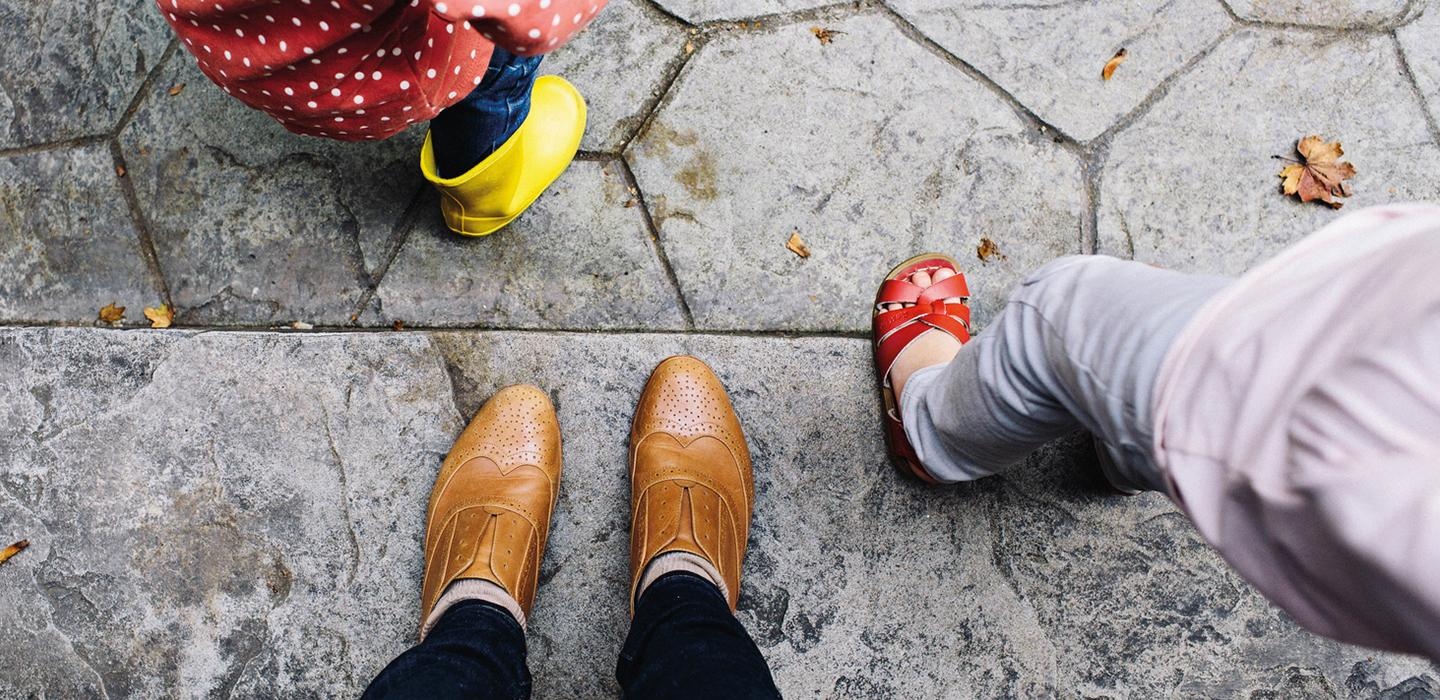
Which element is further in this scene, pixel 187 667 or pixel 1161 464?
pixel 187 667

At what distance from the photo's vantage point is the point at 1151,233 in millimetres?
2043

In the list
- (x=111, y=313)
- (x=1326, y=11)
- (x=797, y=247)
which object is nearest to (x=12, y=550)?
(x=111, y=313)

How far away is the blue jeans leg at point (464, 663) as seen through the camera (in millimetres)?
1447

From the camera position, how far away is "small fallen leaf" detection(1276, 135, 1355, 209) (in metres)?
2.05

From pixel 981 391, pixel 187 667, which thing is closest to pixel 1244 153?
pixel 981 391

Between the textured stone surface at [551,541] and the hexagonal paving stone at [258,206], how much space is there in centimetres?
12

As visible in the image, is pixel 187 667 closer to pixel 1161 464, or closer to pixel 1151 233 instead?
pixel 1161 464

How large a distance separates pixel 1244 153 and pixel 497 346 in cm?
191

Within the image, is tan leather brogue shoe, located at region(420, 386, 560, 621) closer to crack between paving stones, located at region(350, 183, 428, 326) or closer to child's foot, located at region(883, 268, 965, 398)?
crack between paving stones, located at region(350, 183, 428, 326)

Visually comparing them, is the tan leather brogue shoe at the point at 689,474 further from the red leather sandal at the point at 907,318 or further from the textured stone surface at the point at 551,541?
the red leather sandal at the point at 907,318

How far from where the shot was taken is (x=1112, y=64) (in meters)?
2.11

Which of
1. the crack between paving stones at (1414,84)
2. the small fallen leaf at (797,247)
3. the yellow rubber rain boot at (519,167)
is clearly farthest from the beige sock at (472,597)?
the crack between paving stones at (1414,84)

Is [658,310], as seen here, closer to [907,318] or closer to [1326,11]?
[907,318]

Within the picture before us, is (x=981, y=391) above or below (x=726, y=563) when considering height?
above
